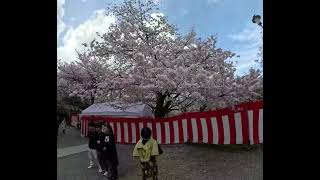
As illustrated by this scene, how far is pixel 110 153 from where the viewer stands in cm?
377

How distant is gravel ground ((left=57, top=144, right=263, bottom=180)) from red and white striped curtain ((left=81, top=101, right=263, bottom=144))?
0.13m

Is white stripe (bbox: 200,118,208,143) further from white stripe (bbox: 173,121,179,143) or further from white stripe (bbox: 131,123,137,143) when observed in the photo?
white stripe (bbox: 131,123,137,143)

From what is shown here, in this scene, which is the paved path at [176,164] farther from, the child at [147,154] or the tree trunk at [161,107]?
the tree trunk at [161,107]

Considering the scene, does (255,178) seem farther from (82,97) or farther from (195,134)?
(82,97)

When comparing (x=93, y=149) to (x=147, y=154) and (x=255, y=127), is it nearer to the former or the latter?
(x=147, y=154)

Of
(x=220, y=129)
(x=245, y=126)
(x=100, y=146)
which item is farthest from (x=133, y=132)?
(x=245, y=126)

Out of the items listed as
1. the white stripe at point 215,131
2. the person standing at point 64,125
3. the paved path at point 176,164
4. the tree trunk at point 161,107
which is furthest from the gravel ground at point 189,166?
the tree trunk at point 161,107

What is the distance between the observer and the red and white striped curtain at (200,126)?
3717 millimetres

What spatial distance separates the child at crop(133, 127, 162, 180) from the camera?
351cm

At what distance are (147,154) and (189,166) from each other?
54cm

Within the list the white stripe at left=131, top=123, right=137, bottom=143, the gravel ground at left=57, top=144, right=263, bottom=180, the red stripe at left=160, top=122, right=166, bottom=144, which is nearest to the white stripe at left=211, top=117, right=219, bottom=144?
the gravel ground at left=57, top=144, right=263, bottom=180
